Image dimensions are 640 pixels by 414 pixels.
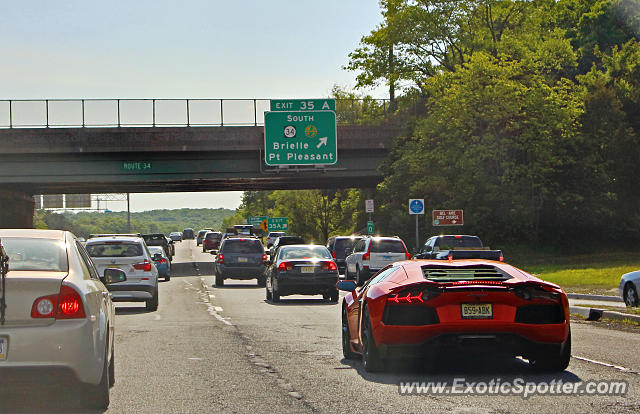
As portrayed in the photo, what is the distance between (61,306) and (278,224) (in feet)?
311

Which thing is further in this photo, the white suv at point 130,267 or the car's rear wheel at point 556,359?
the white suv at point 130,267

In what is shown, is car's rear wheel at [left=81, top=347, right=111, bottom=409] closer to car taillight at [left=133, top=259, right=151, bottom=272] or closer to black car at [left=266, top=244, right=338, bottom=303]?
car taillight at [left=133, top=259, right=151, bottom=272]

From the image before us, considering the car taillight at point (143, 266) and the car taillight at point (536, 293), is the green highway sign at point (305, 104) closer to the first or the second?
the car taillight at point (143, 266)

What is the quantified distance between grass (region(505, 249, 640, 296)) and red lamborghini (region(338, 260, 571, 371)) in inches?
669

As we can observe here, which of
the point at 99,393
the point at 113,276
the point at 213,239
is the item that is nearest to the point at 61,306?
the point at 99,393

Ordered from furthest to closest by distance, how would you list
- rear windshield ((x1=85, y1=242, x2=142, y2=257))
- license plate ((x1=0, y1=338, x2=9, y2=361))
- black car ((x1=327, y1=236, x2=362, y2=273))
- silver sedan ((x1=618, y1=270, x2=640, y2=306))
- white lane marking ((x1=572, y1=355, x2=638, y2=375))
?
black car ((x1=327, y1=236, x2=362, y2=273)), rear windshield ((x1=85, y1=242, x2=142, y2=257)), silver sedan ((x1=618, y1=270, x2=640, y2=306)), white lane marking ((x1=572, y1=355, x2=638, y2=375)), license plate ((x1=0, y1=338, x2=9, y2=361))

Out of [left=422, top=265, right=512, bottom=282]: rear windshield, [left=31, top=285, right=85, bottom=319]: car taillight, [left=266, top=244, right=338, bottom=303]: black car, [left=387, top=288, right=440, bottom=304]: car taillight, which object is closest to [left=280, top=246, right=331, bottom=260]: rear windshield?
[left=266, top=244, right=338, bottom=303]: black car

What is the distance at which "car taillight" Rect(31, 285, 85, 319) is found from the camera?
7715mm

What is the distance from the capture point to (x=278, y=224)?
336ft

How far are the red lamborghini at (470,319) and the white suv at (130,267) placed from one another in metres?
13.1

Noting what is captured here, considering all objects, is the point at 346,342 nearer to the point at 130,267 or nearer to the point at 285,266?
the point at 130,267

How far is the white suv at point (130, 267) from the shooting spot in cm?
2309

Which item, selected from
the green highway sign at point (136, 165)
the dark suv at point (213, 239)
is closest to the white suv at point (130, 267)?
the green highway sign at point (136, 165)

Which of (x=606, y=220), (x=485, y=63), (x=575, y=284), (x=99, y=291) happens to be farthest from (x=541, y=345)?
(x=606, y=220)
